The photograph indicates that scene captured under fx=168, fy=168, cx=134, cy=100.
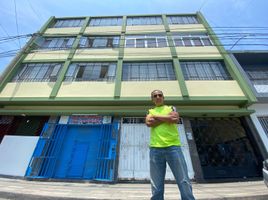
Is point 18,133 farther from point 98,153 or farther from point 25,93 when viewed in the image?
point 98,153

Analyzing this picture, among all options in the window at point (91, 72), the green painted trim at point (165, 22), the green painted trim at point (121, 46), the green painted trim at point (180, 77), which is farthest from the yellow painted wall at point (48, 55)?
the green painted trim at point (165, 22)

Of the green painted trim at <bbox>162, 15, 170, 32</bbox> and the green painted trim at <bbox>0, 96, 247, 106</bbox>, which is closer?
the green painted trim at <bbox>0, 96, 247, 106</bbox>

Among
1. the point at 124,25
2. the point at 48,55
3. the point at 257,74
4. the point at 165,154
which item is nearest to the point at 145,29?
the point at 124,25

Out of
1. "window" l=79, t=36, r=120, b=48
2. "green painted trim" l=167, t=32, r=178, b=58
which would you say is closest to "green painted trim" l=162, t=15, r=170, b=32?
"green painted trim" l=167, t=32, r=178, b=58

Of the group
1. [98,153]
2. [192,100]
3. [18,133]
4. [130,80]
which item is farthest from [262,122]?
[18,133]

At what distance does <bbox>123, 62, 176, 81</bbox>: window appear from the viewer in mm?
9125

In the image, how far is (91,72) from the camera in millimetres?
9578

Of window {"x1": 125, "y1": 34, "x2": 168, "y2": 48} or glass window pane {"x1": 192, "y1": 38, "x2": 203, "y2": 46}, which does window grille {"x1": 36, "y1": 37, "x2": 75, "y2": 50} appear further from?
glass window pane {"x1": 192, "y1": 38, "x2": 203, "y2": 46}

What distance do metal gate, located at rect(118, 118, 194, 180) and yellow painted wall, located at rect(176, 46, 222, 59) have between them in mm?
4802

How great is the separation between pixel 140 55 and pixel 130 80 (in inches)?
85.2

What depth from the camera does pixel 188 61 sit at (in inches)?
392

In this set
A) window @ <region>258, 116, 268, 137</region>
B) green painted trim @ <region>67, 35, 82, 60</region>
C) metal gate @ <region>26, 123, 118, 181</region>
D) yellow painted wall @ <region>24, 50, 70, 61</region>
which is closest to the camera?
metal gate @ <region>26, 123, 118, 181</region>

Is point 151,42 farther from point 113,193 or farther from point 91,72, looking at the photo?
point 113,193

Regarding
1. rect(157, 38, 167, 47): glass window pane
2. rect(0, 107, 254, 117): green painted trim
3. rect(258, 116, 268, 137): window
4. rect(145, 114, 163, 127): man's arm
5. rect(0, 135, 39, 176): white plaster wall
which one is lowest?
rect(145, 114, 163, 127): man's arm
